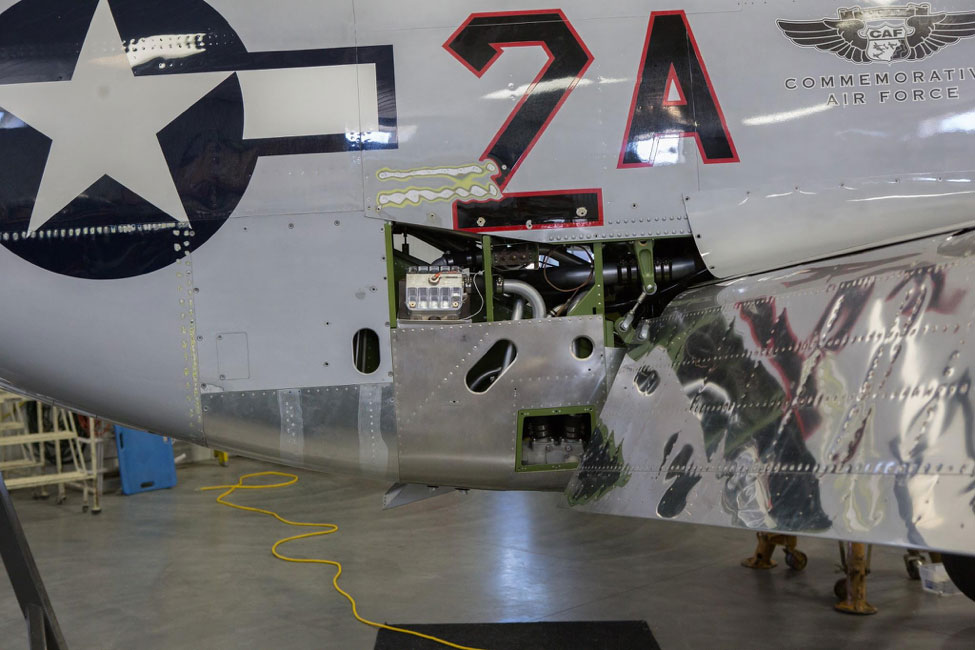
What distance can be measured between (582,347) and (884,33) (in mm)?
1780

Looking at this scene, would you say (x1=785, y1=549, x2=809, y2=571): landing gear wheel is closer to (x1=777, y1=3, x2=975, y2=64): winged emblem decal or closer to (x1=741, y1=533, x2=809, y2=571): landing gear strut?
(x1=741, y1=533, x2=809, y2=571): landing gear strut

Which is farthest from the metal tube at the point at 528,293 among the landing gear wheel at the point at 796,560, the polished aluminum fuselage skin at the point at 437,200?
the landing gear wheel at the point at 796,560

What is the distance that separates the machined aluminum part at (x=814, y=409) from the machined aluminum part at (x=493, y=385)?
268 mm

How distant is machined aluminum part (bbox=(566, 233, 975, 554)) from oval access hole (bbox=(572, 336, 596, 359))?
277 mm

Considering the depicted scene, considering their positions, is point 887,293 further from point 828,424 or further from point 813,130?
point 813,130

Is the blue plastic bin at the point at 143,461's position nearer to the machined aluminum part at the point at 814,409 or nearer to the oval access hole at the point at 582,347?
the oval access hole at the point at 582,347

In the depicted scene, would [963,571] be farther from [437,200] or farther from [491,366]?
[437,200]

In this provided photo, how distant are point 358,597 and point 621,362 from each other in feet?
10.2

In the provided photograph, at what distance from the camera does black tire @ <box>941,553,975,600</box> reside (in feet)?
14.4

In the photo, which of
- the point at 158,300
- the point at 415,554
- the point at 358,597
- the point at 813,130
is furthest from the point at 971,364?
the point at 415,554

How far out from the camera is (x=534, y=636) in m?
4.71

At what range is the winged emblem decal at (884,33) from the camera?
3.34 metres

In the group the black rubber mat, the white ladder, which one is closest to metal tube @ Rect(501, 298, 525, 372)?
the black rubber mat

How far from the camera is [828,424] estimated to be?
230 centimetres
